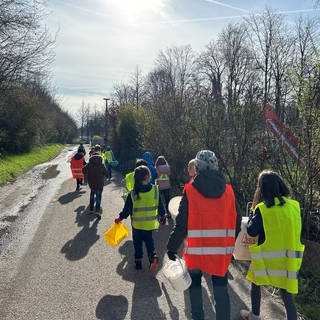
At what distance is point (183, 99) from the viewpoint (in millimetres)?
13000

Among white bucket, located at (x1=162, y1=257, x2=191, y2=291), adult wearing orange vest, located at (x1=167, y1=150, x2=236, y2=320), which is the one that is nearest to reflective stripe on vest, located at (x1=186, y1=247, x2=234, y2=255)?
adult wearing orange vest, located at (x1=167, y1=150, x2=236, y2=320)

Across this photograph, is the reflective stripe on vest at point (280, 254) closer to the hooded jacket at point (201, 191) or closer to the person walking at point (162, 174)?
the hooded jacket at point (201, 191)

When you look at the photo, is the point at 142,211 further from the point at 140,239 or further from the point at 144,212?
the point at 140,239

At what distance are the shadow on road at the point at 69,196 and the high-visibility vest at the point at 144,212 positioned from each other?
6.41m

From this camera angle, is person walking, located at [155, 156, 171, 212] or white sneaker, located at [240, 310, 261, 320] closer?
white sneaker, located at [240, 310, 261, 320]

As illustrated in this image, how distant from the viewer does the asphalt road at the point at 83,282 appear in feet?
14.4

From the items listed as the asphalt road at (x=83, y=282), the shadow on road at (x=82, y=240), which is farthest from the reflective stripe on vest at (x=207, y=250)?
the shadow on road at (x=82, y=240)

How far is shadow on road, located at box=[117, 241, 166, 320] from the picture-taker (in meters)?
4.35

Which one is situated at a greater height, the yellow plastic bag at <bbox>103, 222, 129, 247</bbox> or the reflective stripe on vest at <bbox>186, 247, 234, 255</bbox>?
the reflective stripe on vest at <bbox>186, 247, 234, 255</bbox>

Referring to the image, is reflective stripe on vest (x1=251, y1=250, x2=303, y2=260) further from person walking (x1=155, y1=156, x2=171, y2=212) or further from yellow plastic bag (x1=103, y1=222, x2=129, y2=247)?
person walking (x1=155, y1=156, x2=171, y2=212)

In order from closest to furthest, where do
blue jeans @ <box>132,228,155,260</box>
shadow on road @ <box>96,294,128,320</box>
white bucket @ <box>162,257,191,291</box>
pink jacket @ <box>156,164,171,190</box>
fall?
white bucket @ <box>162,257,191,291</box>, shadow on road @ <box>96,294,128,320</box>, blue jeans @ <box>132,228,155,260</box>, pink jacket @ <box>156,164,171,190</box>

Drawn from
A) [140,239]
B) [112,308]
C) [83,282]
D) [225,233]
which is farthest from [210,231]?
[83,282]

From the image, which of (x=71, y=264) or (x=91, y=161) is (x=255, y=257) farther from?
(x=91, y=161)

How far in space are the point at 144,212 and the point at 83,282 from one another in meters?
1.45
